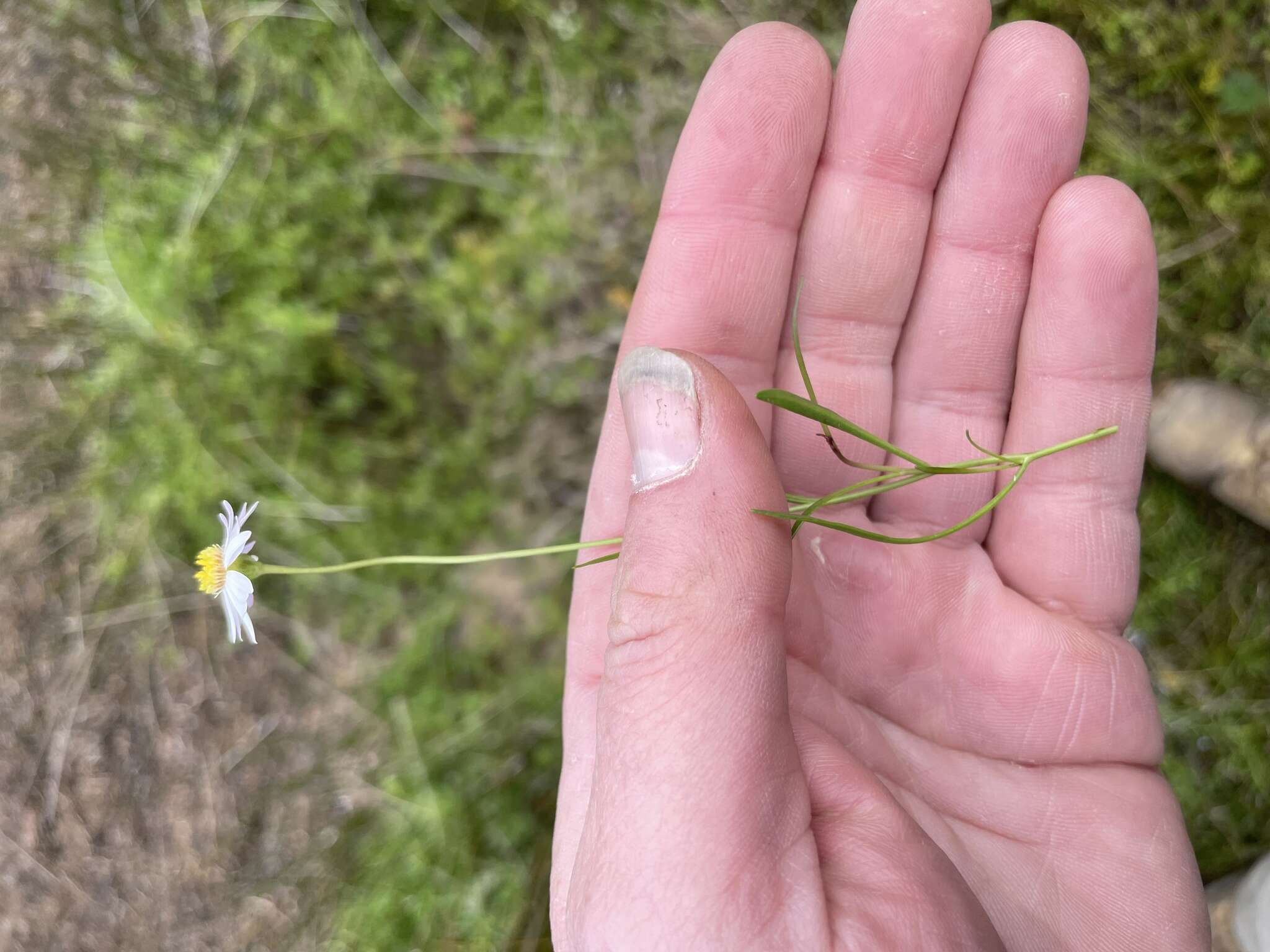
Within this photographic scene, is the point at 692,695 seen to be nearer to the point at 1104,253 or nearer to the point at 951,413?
the point at 951,413

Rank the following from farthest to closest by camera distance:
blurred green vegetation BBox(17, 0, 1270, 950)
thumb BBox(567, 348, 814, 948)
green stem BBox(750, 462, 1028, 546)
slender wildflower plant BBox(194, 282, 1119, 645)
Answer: blurred green vegetation BBox(17, 0, 1270, 950), slender wildflower plant BBox(194, 282, 1119, 645), green stem BBox(750, 462, 1028, 546), thumb BBox(567, 348, 814, 948)

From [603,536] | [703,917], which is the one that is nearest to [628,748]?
[703,917]

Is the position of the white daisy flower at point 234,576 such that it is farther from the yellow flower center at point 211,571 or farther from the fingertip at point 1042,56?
the fingertip at point 1042,56


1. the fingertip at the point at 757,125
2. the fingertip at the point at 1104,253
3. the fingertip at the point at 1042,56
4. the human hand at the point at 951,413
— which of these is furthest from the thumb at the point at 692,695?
the fingertip at the point at 1042,56

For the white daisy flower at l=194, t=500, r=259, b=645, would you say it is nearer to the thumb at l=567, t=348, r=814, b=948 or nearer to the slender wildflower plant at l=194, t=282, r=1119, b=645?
the slender wildflower plant at l=194, t=282, r=1119, b=645

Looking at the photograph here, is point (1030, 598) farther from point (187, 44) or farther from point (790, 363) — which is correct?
point (187, 44)

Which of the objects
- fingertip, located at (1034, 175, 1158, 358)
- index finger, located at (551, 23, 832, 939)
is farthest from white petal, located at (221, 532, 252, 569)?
fingertip, located at (1034, 175, 1158, 358)
